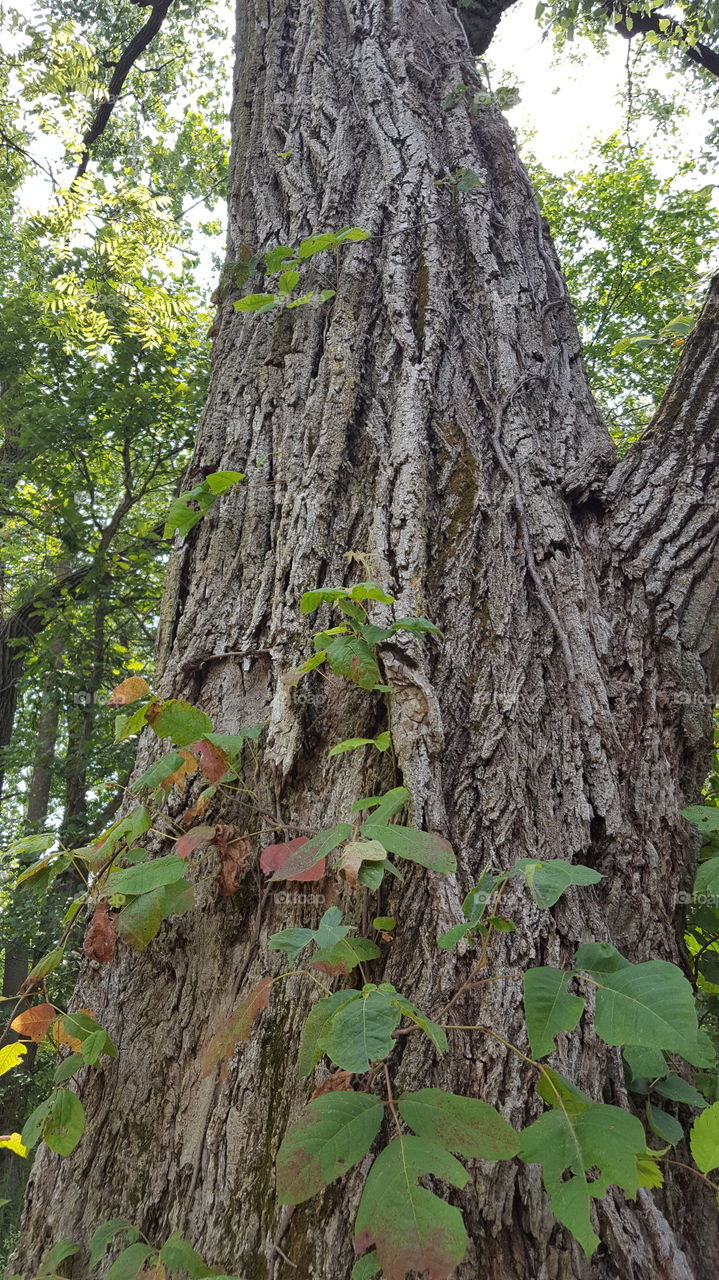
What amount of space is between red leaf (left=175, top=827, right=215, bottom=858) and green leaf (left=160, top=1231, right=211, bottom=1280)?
1.75 feet

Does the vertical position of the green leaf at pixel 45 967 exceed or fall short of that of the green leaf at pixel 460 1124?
it exceeds it

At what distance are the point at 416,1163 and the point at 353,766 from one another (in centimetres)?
68

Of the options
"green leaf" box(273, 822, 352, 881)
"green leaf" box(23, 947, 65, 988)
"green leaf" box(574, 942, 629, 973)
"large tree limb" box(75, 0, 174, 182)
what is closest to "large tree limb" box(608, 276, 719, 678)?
"green leaf" box(574, 942, 629, 973)

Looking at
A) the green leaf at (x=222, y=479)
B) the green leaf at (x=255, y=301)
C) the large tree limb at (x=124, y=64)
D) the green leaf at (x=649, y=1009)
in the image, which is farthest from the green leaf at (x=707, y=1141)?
the large tree limb at (x=124, y=64)

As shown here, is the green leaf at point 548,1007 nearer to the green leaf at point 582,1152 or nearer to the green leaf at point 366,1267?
the green leaf at point 582,1152

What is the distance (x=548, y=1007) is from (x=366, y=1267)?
0.38 metres

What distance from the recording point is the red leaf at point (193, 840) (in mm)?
1203

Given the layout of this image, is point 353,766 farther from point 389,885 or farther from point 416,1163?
point 416,1163

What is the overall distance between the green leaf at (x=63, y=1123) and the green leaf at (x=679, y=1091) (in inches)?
36.8

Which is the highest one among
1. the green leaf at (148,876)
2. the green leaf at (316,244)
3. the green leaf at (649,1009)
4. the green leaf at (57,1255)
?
the green leaf at (316,244)

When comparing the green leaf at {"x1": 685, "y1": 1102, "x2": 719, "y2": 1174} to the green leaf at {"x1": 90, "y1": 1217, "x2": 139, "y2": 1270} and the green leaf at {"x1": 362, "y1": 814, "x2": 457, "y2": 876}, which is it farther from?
the green leaf at {"x1": 90, "y1": 1217, "x2": 139, "y2": 1270}

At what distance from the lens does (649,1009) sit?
2.70 feet

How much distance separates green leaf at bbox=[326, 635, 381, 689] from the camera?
49.3 inches

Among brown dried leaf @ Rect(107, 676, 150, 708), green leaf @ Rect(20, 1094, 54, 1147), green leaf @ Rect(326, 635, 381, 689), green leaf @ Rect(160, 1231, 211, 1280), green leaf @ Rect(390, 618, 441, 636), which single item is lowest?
green leaf @ Rect(160, 1231, 211, 1280)
